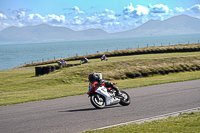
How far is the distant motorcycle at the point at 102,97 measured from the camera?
11.8 meters

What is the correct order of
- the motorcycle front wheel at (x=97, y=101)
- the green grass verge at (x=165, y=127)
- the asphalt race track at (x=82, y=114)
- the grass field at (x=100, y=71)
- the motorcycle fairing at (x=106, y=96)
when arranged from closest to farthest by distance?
the green grass verge at (x=165, y=127)
the asphalt race track at (x=82, y=114)
the motorcycle front wheel at (x=97, y=101)
the motorcycle fairing at (x=106, y=96)
the grass field at (x=100, y=71)

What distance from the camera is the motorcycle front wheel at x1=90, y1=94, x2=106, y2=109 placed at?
11794mm

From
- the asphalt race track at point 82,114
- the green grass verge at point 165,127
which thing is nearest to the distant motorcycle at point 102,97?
the asphalt race track at point 82,114

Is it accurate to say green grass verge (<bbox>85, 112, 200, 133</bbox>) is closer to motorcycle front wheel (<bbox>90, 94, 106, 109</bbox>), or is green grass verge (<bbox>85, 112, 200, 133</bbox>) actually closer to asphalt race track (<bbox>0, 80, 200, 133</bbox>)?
asphalt race track (<bbox>0, 80, 200, 133</bbox>)

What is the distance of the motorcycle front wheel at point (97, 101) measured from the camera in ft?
38.7

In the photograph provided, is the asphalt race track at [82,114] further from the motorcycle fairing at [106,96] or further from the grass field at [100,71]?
the grass field at [100,71]

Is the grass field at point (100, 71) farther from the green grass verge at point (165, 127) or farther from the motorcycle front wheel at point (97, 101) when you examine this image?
the green grass verge at point (165, 127)

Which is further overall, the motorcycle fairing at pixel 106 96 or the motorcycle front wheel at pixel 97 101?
the motorcycle fairing at pixel 106 96

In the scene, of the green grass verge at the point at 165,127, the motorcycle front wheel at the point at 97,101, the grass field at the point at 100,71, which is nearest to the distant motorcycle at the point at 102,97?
the motorcycle front wheel at the point at 97,101

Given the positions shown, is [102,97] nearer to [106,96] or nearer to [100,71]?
[106,96]

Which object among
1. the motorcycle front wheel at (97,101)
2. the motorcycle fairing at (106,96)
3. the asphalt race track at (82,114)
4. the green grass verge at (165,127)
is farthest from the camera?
the motorcycle fairing at (106,96)

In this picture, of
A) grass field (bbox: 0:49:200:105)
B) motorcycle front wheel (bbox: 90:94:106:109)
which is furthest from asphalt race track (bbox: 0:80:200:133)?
grass field (bbox: 0:49:200:105)

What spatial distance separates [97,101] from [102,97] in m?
0.27

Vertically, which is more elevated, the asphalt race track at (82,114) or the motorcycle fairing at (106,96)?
the motorcycle fairing at (106,96)
